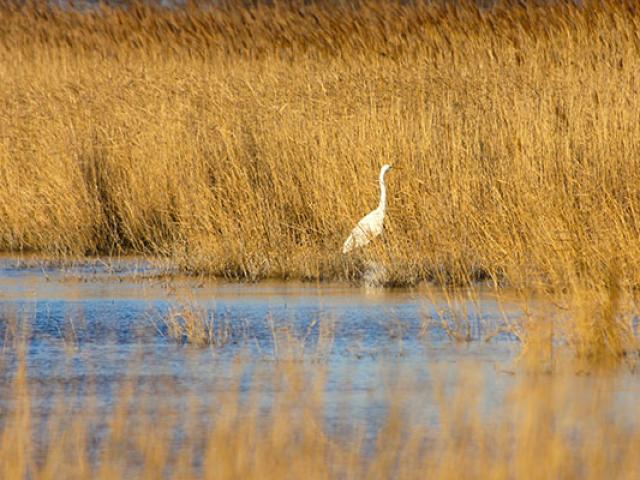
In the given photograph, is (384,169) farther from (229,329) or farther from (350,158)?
(229,329)

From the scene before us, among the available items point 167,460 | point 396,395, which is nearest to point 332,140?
point 396,395

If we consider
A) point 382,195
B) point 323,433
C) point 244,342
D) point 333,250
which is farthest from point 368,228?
point 323,433

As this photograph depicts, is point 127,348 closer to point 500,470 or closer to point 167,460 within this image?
point 167,460

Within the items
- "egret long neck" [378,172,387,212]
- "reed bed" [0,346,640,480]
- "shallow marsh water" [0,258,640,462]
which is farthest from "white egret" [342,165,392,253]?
"reed bed" [0,346,640,480]

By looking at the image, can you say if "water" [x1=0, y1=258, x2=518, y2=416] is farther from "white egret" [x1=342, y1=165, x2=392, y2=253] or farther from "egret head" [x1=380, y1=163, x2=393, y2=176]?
"egret head" [x1=380, y1=163, x2=393, y2=176]

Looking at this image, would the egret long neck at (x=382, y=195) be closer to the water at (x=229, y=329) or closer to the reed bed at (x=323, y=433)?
the water at (x=229, y=329)

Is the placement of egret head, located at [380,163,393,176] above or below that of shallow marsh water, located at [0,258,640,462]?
above

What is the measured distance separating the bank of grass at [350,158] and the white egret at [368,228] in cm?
9

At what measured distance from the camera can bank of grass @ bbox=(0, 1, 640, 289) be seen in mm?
8516

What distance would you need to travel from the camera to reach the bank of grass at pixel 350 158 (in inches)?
335

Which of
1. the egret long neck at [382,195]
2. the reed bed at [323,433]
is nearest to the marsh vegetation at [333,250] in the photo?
the reed bed at [323,433]

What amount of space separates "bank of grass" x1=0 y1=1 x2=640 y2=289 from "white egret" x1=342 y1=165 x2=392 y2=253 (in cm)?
9

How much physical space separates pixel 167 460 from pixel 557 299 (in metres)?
2.60

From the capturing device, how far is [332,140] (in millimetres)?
10164
